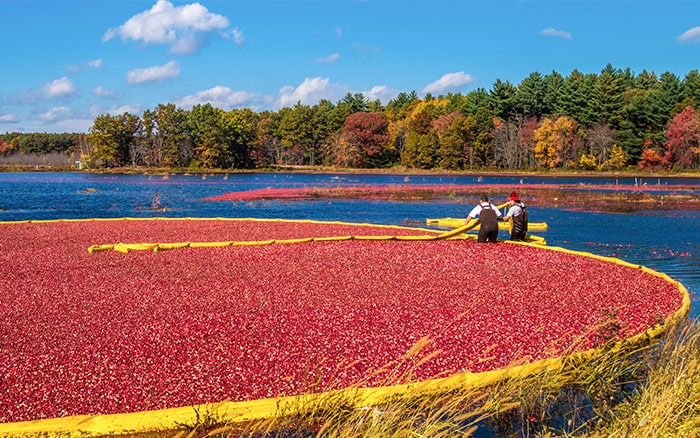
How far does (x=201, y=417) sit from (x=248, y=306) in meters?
3.64

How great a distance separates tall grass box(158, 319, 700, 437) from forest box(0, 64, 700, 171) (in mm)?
73034

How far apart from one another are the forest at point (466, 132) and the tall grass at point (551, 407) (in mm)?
73034

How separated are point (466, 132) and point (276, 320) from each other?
8355 centimetres

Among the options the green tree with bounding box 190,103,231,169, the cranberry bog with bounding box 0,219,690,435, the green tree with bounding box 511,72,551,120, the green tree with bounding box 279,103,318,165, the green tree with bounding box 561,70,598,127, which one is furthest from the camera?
the green tree with bounding box 279,103,318,165

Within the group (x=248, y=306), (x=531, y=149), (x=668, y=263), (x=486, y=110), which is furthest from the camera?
(x=486, y=110)

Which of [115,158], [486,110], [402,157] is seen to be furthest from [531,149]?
[115,158]

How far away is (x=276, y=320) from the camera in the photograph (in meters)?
8.51

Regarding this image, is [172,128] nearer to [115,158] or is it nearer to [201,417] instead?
[115,158]

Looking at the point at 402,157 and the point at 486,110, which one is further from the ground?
the point at 486,110

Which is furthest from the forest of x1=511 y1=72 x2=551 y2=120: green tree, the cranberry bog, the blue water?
the cranberry bog

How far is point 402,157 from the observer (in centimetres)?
9719

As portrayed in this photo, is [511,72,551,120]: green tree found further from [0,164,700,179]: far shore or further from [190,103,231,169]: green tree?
[190,103,231,169]: green tree

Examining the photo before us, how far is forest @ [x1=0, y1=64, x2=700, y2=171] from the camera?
78562 mm

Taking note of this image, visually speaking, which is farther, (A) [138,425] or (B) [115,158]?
(B) [115,158]
